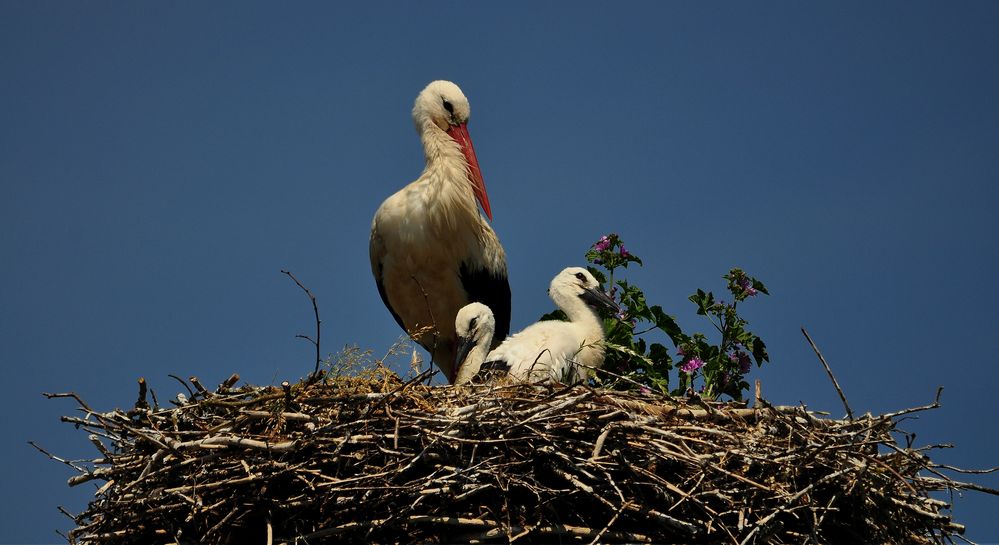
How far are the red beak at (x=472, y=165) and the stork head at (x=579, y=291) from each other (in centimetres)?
76

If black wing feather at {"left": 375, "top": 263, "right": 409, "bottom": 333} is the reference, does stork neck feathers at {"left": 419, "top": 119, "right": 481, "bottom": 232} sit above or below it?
above

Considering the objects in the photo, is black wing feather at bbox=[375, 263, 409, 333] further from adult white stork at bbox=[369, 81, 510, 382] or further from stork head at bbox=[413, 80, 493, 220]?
stork head at bbox=[413, 80, 493, 220]

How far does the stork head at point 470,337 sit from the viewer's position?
450 centimetres

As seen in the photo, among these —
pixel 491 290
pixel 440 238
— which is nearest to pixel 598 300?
pixel 491 290

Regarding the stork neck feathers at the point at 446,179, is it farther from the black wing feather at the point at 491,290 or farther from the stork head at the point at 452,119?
the black wing feather at the point at 491,290

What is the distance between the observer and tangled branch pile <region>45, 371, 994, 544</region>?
122 inches

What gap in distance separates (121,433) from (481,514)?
3.83 feet

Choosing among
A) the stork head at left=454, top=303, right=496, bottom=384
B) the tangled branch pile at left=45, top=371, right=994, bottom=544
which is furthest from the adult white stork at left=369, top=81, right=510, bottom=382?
the tangled branch pile at left=45, top=371, right=994, bottom=544

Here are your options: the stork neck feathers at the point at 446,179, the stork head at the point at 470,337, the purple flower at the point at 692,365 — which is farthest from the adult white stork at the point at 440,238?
the purple flower at the point at 692,365

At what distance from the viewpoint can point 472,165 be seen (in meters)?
5.62

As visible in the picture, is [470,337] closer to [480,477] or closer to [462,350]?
[462,350]

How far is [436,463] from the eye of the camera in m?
3.17

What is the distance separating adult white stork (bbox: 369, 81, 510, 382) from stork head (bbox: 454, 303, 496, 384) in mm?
702

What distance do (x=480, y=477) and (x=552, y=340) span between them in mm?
1408
